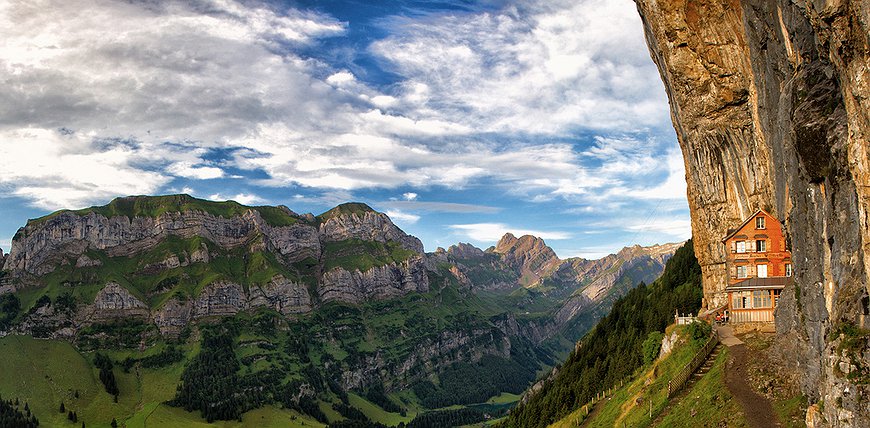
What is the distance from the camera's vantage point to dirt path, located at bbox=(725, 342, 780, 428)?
3759 cm

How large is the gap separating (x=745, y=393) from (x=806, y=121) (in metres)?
20.5

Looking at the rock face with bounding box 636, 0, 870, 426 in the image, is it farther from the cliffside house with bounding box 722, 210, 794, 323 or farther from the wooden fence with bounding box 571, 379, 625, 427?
the wooden fence with bounding box 571, 379, 625, 427

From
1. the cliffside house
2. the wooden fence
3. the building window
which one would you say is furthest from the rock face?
the wooden fence

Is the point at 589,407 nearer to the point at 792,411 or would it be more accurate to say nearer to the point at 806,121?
the point at 792,411

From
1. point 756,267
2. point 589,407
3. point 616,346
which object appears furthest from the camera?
point 616,346

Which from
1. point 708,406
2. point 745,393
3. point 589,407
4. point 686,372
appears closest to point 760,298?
point 686,372

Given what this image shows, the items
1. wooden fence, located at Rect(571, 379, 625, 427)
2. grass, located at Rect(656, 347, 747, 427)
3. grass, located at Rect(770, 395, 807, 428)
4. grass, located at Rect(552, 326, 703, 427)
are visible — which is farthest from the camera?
wooden fence, located at Rect(571, 379, 625, 427)

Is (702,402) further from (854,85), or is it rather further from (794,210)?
(854,85)

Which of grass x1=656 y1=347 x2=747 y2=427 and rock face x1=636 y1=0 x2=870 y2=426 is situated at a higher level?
rock face x1=636 y1=0 x2=870 y2=426

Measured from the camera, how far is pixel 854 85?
25484 millimetres

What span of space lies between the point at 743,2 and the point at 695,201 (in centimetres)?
3637

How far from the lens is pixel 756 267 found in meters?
63.5

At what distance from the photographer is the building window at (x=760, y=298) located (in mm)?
58047

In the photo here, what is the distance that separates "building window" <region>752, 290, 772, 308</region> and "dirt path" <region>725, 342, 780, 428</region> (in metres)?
9.06
